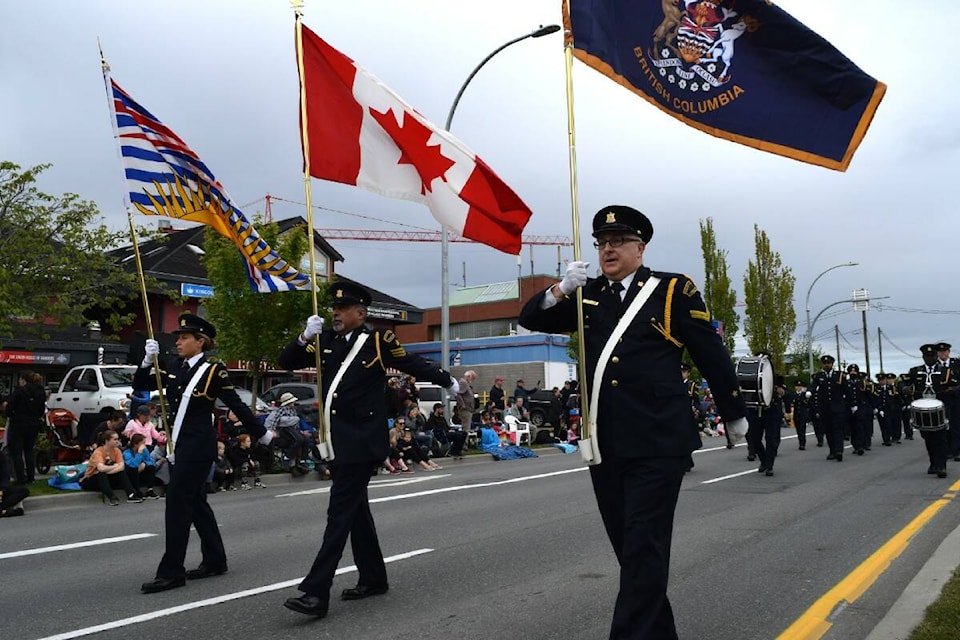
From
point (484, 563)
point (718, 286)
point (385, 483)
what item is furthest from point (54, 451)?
point (718, 286)

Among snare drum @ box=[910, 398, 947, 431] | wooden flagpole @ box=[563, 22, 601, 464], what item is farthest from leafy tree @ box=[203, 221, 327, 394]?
wooden flagpole @ box=[563, 22, 601, 464]

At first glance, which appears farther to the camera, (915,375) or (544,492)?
(915,375)

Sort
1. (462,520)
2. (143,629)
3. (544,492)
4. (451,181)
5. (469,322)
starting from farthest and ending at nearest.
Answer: (469,322)
(544,492)
(462,520)
(451,181)
(143,629)

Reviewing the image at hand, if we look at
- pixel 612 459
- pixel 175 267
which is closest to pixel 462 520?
pixel 612 459

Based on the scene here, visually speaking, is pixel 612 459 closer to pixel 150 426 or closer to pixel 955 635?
pixel 955 635

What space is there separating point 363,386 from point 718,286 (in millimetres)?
45625

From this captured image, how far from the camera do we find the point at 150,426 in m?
15.2

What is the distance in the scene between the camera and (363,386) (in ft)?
19.8

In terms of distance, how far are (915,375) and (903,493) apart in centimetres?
436

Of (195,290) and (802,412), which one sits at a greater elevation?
(195,290)

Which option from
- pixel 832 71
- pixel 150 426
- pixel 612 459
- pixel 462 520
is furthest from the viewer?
pixel 150 426

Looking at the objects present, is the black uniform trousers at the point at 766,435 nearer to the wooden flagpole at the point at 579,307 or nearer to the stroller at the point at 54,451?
the wooden flagpole at the point at 579,307

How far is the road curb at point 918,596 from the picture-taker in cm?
484

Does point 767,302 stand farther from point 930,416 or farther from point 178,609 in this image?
point 178,609
